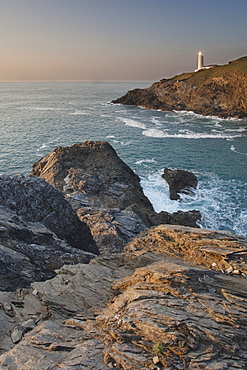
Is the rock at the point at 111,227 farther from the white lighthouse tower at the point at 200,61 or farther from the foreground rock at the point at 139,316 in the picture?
the white lighthouse tower at the point at 200,61

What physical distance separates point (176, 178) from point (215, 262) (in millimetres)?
30911

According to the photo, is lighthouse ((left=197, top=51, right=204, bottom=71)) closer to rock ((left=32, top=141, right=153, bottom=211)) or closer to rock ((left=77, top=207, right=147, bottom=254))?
rock ((left=32, top=141, right=153, bottom=211))

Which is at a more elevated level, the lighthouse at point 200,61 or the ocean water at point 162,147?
the lighthouse at point 200,61

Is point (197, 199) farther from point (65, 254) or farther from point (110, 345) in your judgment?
point (110, 345)

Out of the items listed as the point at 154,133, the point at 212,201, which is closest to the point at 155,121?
the point at 154,133

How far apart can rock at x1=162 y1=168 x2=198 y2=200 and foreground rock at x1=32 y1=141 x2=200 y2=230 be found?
276 inches

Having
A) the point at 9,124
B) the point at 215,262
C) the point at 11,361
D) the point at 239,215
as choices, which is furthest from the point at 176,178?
the point at 9,124

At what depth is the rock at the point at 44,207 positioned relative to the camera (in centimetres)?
1573

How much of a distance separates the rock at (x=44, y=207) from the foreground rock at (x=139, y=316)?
3.90 metres

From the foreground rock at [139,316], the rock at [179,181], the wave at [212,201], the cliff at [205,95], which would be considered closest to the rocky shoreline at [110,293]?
the foreground rock at [139,316]

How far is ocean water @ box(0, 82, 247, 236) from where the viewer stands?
37469mm

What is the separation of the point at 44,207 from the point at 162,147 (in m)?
50.4

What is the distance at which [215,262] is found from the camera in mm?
11969

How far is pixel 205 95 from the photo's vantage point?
116812mm
